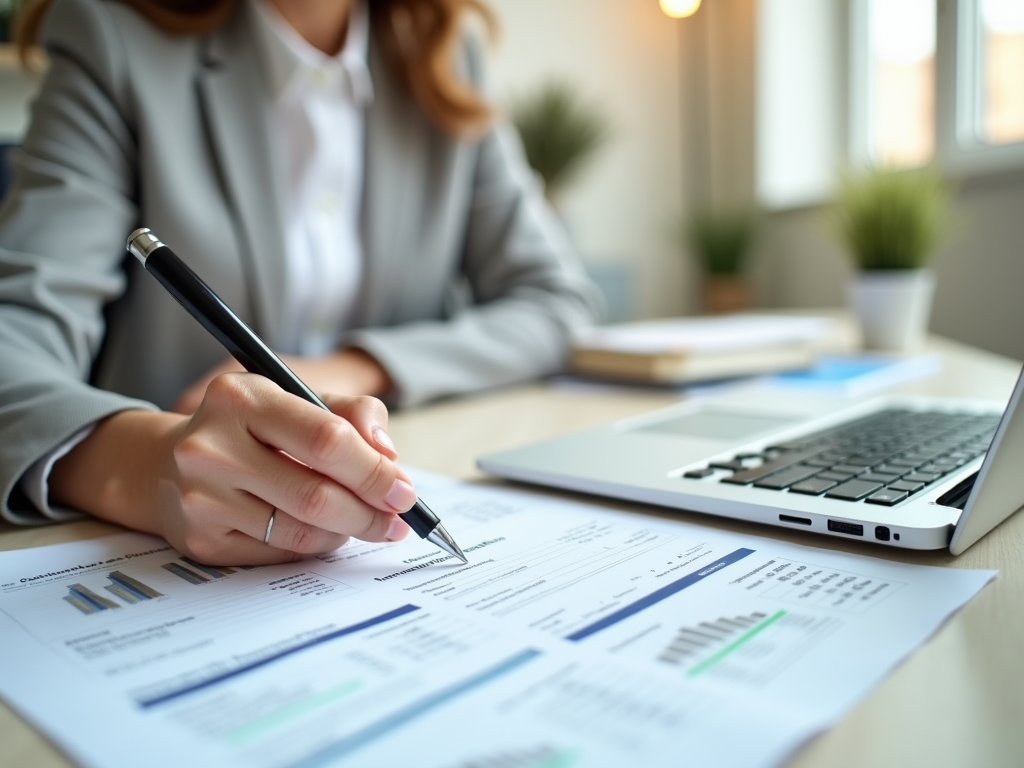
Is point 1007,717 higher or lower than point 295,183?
lower

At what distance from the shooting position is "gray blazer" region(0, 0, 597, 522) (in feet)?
2.42

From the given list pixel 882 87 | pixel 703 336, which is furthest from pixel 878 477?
pixel 882 87

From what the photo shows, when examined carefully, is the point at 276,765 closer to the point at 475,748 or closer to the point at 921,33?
the point at 475,748

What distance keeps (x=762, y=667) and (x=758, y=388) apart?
0.61m

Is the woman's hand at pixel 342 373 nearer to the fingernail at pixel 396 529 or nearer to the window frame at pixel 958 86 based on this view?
the fingernail at pixel 396 529

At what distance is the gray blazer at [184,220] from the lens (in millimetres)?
738

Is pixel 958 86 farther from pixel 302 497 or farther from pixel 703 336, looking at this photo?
pixel 302 497

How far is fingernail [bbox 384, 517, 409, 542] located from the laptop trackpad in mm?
266

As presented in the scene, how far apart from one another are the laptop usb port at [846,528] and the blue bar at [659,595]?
41 millimetres

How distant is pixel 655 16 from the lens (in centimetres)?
305

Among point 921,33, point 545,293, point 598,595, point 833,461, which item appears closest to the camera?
point 598,595

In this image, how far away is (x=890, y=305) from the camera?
1.09m

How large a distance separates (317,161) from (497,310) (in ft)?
0.91

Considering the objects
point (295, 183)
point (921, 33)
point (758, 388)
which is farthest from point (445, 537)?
point (921, 33)
